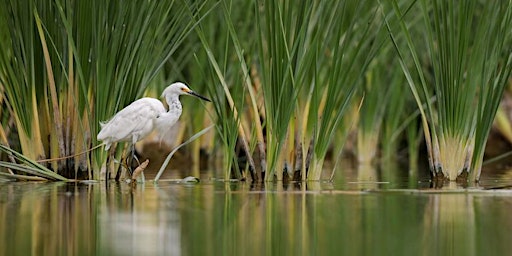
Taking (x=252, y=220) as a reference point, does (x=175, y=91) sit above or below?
above

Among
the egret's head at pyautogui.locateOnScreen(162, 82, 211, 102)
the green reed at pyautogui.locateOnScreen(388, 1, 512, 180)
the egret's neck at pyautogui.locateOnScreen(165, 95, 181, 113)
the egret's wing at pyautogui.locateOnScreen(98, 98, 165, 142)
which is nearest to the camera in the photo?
the egret's wing at pyautogui.locateOnScreen(98, 98, 165, 142)

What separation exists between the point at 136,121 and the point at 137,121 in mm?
17

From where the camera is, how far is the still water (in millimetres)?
5117

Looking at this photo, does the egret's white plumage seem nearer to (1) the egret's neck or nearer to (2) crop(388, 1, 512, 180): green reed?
(1) the egret's neck

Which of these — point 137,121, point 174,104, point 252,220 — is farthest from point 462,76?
point 252,220

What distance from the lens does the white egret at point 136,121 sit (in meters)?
8.90

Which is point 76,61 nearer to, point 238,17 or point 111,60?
point 111,60

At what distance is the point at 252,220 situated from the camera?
619 centimetres

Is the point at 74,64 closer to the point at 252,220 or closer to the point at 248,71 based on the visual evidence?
the point at 248,71

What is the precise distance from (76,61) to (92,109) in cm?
67

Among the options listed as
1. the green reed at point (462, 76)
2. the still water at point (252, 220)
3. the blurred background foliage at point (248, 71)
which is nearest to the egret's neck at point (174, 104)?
the blurred background foliage at point (248, 71)

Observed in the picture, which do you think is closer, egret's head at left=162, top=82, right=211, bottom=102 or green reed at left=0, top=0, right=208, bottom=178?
green reed at left=0, top=0, right=208, bottom=178

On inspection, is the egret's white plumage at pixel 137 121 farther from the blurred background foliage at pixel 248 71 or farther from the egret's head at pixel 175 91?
the blurred background foliage at pixel 248 71

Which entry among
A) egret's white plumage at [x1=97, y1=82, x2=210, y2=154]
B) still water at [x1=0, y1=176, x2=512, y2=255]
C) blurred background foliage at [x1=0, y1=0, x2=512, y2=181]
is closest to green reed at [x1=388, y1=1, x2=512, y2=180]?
blurred background foliage at [x1=0, y1=0, x2=512, y2=181]
